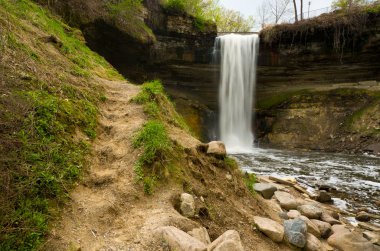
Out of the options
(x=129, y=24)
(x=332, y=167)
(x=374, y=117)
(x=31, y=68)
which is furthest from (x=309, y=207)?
(x=374, y=117)

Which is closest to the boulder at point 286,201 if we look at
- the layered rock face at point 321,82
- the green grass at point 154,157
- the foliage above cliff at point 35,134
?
the green grass at point 154,157

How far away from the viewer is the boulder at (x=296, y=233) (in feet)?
11.9

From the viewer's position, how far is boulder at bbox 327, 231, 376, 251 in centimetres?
410

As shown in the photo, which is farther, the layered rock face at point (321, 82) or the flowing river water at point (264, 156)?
the layered rock face at point (321, 82)

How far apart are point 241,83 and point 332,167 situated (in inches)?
375

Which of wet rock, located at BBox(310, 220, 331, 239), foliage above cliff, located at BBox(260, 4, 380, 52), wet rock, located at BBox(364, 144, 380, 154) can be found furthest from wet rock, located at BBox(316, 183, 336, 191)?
foliage above cliff, located at BBox(260, 4, 380, 52)

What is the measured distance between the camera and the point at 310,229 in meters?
4.47

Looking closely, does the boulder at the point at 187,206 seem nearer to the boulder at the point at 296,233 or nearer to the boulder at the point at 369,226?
the boulder at the point at 296,233

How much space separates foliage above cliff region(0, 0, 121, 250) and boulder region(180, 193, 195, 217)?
126 cm

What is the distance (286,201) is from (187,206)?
3.02m

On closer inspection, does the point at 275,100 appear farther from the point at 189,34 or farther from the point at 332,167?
the point at 332,167

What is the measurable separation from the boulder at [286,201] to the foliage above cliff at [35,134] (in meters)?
3.72

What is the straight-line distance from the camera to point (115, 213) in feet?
9.99

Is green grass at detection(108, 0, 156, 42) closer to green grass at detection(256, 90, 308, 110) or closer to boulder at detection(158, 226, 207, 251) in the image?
green grass at detection(256, 90, 308, 110)
